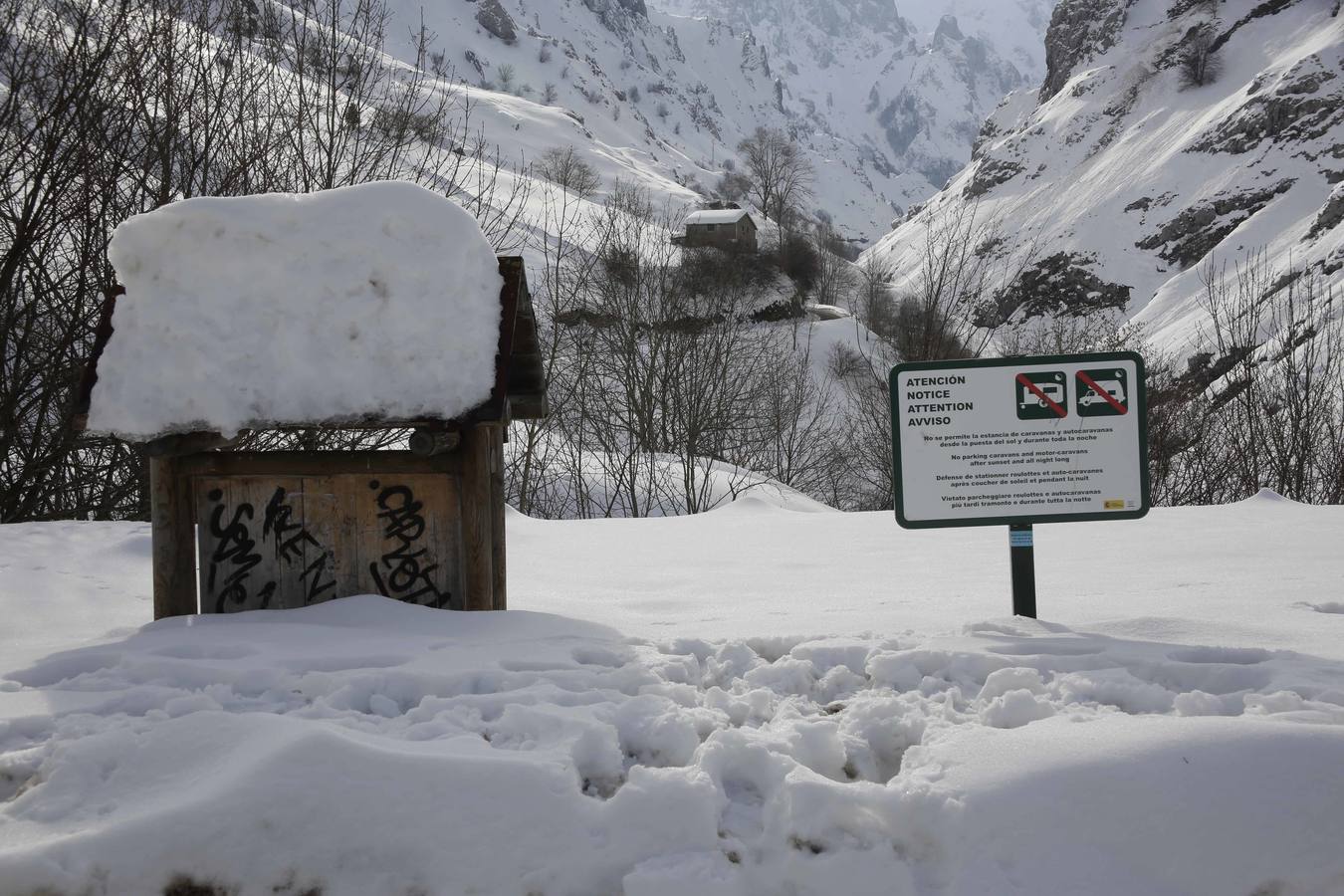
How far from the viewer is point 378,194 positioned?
3.66m

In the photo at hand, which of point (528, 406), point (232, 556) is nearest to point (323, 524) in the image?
point (232, 556)

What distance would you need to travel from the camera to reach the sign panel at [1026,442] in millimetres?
3557

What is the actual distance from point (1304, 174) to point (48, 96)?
52.8 metres

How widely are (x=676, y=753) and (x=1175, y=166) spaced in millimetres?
62365

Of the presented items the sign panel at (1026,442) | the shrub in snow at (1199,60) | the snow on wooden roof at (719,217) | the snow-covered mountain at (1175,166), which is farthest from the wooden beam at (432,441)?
the shrub in snow at (1199,60)

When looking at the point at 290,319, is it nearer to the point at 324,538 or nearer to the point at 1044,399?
the point at 324,538

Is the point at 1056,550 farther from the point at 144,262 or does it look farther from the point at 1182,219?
the point at 1182,219

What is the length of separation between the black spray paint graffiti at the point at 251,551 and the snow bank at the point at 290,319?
0.46m

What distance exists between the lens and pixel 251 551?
3811 mm

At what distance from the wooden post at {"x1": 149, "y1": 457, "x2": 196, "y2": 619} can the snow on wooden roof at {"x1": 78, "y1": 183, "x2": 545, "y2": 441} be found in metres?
0.26

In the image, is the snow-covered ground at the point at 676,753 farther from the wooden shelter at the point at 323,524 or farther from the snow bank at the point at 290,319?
the snow bank at the point at 290,319

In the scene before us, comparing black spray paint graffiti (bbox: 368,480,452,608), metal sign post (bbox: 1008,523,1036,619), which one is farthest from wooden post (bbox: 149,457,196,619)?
metal sign post (bbox: 1008,523,1036,619)

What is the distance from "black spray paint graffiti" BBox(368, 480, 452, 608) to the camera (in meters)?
3.80

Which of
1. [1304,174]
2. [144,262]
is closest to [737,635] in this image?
[144,262]
